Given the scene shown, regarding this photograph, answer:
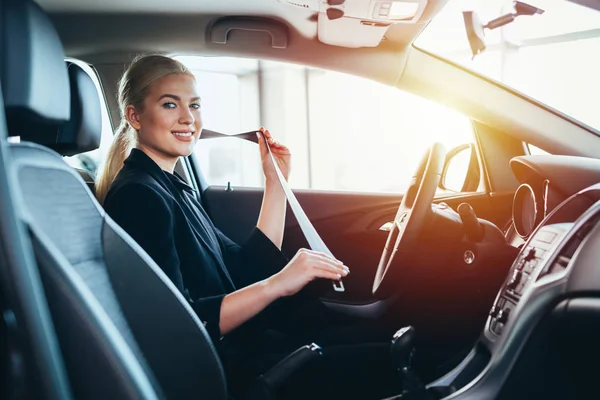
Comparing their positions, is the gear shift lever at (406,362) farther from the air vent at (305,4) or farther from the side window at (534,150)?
the air vent at (305,4)

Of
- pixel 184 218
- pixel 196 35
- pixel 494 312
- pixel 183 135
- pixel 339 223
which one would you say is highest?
pixel 196 35

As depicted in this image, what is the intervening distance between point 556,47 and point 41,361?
392cm

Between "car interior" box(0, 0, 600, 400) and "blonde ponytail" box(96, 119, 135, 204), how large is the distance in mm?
167

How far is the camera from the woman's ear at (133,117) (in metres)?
1.51

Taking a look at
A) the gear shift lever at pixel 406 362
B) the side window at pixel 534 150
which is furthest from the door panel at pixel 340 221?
the gear shift lever at pixel 406 362

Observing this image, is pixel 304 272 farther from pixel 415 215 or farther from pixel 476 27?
pixel 476 27

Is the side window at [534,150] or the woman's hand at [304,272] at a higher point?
the side window at [534,150]

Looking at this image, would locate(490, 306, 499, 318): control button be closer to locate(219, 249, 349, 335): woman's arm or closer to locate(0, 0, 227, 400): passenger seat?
locate(219, 249, 349, 335): woman's arm

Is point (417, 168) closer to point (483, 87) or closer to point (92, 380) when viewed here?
point (483, 87)

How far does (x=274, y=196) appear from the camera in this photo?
174 cm

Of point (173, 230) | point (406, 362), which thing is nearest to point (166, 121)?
point (173, 230)

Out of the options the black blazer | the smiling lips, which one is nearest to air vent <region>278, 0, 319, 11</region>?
the smiling lips

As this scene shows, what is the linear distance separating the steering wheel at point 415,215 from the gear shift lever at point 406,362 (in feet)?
0.57

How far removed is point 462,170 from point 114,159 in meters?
1.20
